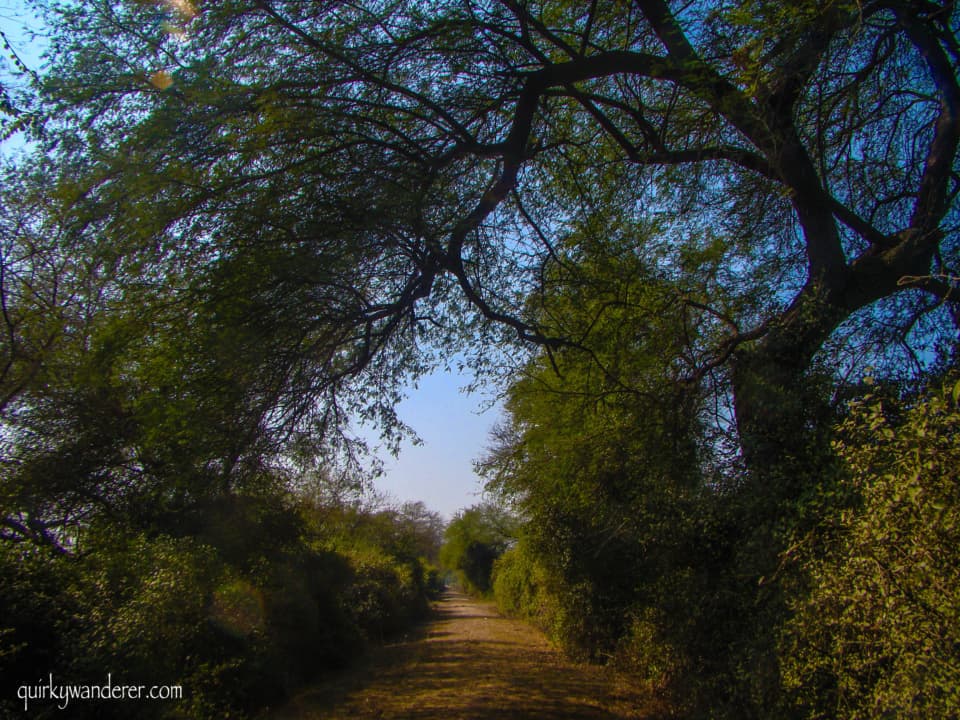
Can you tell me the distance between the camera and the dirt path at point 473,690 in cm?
847

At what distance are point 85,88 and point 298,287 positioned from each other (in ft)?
8.43

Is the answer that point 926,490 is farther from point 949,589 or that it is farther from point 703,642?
point 703,642

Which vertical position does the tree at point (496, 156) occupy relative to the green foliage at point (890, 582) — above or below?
above

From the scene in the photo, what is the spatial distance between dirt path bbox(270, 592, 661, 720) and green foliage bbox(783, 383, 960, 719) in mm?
4615

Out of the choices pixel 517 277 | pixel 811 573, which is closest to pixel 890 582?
pixel 811 573

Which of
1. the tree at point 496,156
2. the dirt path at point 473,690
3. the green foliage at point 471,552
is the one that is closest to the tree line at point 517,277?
the tree at point 496,156

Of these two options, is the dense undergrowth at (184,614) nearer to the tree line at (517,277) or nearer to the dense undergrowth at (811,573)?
the tree line at (517,277)

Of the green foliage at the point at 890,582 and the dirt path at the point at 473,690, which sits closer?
the green foliage at the point at 890,582

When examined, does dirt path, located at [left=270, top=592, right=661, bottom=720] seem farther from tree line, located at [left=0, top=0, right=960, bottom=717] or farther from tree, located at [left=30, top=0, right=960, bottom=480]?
tree, located at [left=30, top=0, right=960, bottom=480]

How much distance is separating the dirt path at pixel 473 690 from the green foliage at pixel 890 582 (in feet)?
15.1

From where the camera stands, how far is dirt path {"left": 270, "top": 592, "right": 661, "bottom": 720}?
27.8 ft

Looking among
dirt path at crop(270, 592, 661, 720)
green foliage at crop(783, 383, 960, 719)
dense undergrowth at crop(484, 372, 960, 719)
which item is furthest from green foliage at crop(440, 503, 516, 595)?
green foliage at crop(783, 383, 960, 719)

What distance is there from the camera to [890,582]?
3291 millimetres

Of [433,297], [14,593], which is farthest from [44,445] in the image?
[433,297]
